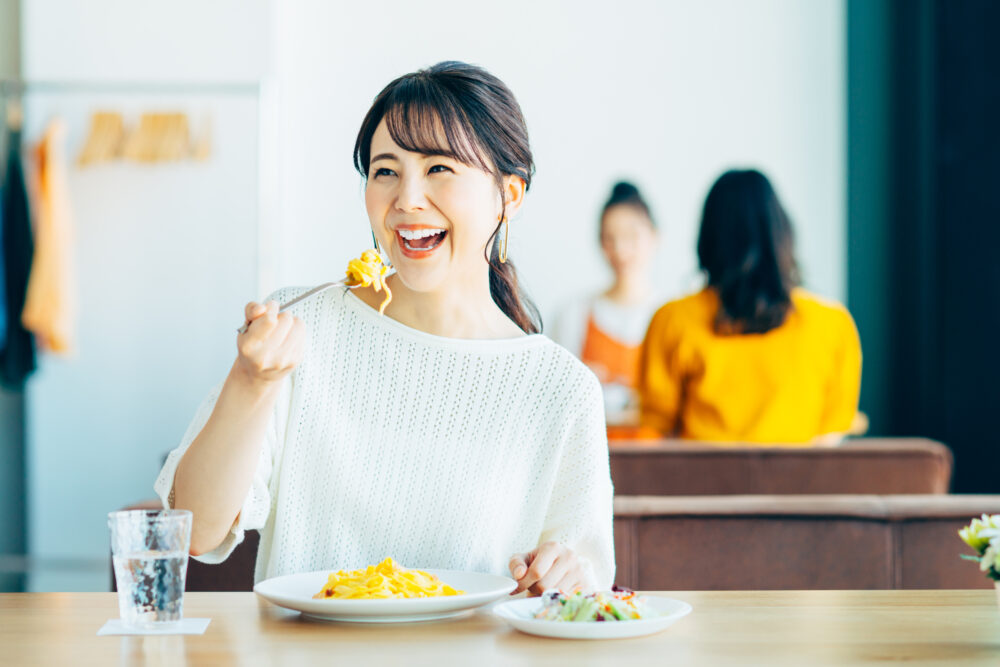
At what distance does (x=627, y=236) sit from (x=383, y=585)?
397cm

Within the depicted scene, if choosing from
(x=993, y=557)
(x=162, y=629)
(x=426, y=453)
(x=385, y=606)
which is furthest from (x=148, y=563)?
(x=993, y=557)

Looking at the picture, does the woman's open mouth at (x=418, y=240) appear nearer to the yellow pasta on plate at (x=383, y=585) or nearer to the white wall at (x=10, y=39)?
the yellow pasta on plate at (x=383, y=585)

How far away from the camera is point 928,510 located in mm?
1830

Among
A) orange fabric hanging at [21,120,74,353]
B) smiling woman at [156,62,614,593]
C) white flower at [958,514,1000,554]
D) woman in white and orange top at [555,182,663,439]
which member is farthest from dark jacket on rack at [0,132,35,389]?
white flower at [958,514,1000,554]

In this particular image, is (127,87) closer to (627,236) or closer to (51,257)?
(51,257)

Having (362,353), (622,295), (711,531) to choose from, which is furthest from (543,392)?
(622,295)

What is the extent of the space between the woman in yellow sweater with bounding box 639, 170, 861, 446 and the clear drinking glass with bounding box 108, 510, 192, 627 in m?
2.11

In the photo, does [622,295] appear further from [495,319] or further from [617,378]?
[495,319]

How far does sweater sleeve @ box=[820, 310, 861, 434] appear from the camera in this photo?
297 cm

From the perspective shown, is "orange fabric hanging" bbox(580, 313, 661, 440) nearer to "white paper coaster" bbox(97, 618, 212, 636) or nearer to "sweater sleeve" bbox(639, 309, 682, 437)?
"sweater sleeve" bbox(639, 309, 682, 437)

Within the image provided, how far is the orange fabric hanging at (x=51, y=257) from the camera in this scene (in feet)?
13.5

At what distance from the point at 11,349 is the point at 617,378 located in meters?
2.42

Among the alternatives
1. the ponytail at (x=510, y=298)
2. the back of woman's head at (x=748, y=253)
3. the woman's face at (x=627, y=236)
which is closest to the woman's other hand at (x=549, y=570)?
the ponytail at (x=510, y=298)

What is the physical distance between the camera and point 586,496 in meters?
1.47
